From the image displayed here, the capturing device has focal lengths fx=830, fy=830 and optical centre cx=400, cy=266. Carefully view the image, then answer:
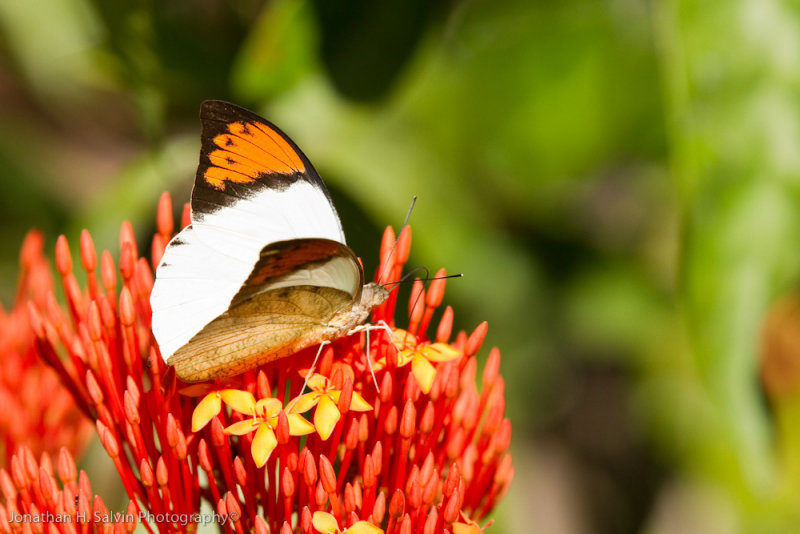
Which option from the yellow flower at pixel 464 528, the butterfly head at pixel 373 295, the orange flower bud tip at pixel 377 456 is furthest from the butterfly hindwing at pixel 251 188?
the yellow flower at pixel 464 528

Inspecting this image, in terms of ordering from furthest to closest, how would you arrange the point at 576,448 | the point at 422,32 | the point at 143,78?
the point at 576,448, the point at 422,32, the point at 143,78

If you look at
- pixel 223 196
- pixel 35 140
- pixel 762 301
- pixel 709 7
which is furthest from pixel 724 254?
pixel 35 140

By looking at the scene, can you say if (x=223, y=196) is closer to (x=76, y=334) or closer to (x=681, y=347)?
(x=76, y=334)

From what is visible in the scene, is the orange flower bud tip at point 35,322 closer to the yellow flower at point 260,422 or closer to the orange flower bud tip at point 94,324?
the orange flower bud tip at point 94,324

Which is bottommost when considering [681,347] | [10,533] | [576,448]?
[576,448]

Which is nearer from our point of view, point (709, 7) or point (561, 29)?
point (709, 7)

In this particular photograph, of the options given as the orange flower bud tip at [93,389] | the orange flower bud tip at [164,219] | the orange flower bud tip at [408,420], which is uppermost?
the orange flower bud tip at [164,219]

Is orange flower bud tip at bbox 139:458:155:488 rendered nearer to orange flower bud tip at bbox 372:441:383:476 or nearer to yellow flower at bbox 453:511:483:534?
orange flower bud tip at bbox 372:441:383:476
